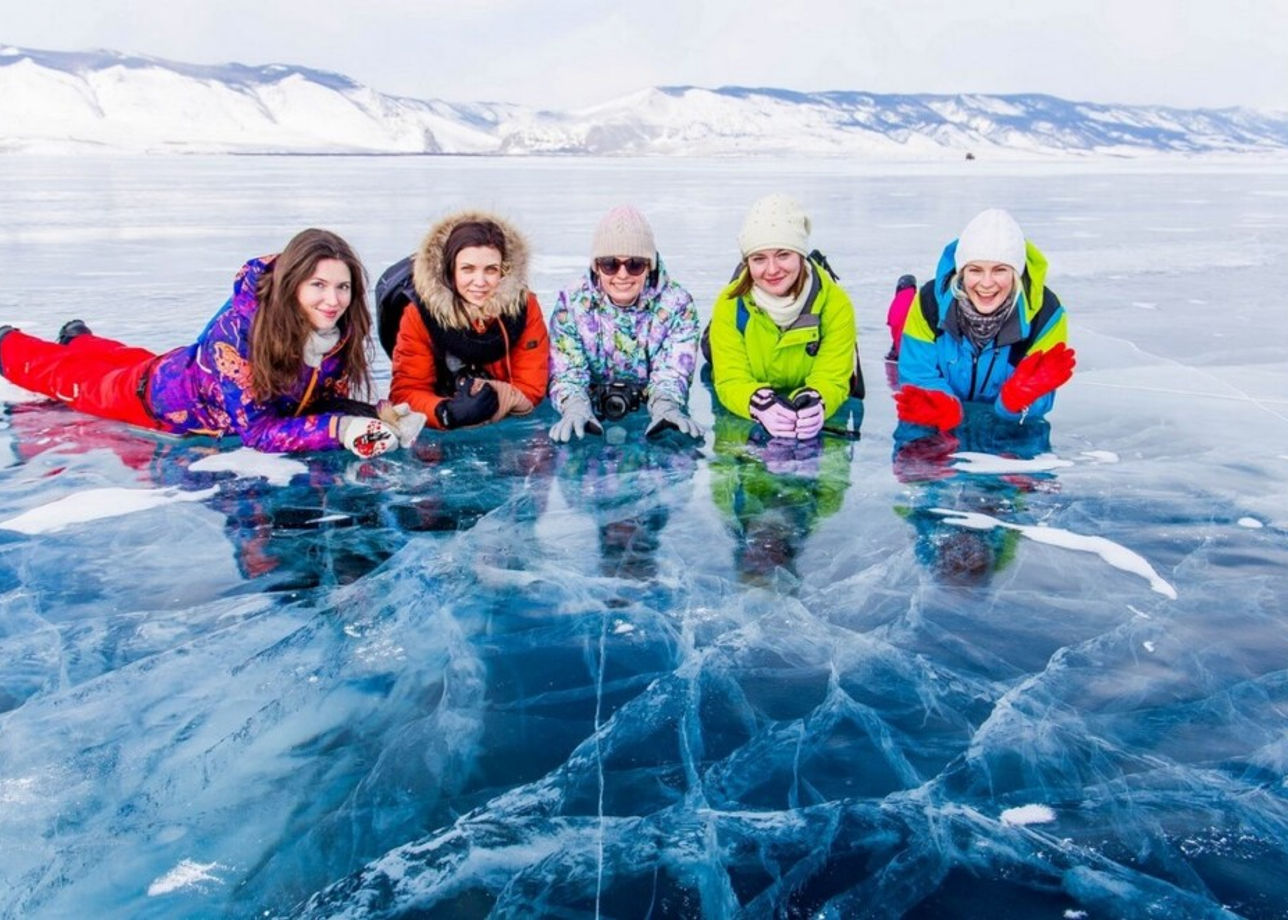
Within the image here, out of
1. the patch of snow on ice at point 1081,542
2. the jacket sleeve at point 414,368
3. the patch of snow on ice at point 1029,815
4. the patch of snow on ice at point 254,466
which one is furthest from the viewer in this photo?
the jacket sleeve at point 414,368

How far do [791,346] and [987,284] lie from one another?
0.91 meters

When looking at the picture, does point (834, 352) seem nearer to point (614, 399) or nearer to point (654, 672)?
point (614, 399)

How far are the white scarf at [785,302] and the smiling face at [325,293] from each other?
1837 millimetres

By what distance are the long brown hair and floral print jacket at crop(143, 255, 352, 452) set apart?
4 centimetres

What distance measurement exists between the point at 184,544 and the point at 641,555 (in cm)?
148

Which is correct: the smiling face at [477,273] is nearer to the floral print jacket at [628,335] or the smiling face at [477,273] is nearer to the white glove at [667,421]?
the floral print jacket at [628,335]

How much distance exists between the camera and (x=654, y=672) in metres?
2.40

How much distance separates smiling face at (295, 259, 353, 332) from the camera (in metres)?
3.77

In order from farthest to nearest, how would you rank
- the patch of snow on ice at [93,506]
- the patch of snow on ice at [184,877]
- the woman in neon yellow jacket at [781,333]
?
the woman in neon yellow jacket at [781,333] → the patch of snow on ice at [93,506] → the patch of snow on ice at [184,877]

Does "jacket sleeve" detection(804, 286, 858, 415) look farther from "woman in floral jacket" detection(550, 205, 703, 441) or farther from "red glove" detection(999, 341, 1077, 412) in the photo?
"red glove" detection(999, 341, 1077, 412)

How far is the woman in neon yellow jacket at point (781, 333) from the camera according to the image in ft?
14.1

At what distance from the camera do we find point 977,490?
12.2 feet

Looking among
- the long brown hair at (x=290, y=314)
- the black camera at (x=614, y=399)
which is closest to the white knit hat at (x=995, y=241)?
the black camera at (x=614, y=399)

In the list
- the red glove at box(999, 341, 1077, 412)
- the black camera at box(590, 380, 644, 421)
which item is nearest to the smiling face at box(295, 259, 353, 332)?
the black camera at box(590, 380, 644, 421)
